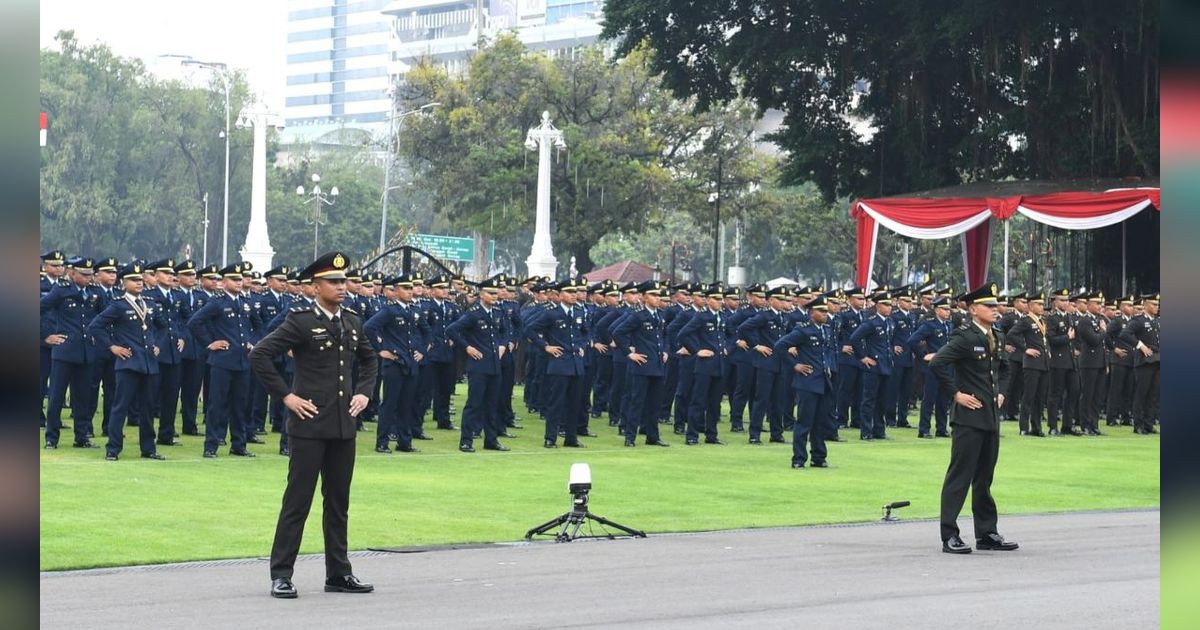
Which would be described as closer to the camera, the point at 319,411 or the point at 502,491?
the point at 319,411

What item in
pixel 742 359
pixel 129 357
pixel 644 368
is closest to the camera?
pixel 129 357

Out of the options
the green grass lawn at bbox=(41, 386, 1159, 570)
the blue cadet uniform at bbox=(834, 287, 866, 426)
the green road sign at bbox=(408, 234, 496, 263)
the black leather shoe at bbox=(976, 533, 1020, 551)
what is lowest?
the green grass lawn at bbox=(41, 386, 1159, 570)

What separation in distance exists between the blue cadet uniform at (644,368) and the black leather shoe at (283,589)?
12682 mm

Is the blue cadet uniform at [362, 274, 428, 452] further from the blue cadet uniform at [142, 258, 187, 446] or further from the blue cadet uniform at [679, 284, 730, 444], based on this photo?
the blue cadet uniform at [679, 284, 730, 444]

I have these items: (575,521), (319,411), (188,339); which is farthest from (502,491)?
(319,411)

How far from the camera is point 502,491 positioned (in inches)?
612

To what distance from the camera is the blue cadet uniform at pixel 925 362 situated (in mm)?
24875

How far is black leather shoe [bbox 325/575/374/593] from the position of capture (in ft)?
30.5

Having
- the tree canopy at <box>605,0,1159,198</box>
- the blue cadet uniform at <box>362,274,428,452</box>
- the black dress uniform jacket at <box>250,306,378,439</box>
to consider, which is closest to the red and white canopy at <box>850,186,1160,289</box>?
the tree canopy at <box>605,0,1159,198</box>

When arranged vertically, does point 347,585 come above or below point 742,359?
below

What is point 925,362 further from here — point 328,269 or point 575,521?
point 328,269

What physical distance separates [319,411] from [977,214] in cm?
2574

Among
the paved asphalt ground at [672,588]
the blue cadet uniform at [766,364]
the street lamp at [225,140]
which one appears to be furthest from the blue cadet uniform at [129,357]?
the street lamp at [225,140]

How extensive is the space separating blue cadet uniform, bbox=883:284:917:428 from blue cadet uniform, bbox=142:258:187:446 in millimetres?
10826
